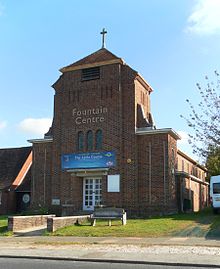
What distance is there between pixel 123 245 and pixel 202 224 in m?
6.92

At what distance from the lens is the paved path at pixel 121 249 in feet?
38.8

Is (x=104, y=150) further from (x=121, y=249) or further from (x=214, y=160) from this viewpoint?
(x=121, y=249)

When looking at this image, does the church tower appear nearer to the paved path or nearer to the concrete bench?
the concrete bench

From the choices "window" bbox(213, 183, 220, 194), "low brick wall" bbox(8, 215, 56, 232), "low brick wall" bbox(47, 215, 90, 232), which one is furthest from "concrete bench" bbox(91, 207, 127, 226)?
"window" bbox(213, 183, 220, 194)

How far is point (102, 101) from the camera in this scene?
2945cm

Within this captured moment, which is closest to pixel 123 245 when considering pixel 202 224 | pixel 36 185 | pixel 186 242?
pixel 186 242

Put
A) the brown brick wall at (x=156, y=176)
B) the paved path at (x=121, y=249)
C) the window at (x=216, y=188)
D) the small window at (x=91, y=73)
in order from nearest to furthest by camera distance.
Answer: the paved path at (x=121, y=249) → the window at (x=216, y=188) → the brown brick wall at (x=156, y=176) → the small window at (x=91, y=73)

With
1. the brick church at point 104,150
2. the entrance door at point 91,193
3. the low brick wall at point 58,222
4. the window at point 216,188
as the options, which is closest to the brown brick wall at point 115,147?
the brick church at point 104,150

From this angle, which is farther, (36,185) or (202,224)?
(36,185)

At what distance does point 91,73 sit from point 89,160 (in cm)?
651

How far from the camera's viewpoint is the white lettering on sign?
29312 mm

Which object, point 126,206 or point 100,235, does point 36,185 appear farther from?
point 100,235

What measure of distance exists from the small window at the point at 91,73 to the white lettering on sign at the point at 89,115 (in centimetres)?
243

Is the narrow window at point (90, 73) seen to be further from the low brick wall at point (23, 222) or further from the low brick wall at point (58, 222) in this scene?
the low brick wall at point (58, 222)
